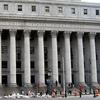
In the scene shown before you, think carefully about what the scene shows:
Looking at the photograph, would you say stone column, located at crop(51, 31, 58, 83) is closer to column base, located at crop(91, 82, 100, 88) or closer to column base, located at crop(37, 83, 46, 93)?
column base, located at crop(37, 83, 46, 93)

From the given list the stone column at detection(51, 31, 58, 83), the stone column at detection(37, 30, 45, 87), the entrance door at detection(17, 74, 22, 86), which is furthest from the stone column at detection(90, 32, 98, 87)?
the entrance door at detection(17, 74, 22, 86)

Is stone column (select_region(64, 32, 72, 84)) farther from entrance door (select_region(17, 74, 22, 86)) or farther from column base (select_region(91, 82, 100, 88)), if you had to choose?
entrance door (select_region(17, 74, 22, 86))

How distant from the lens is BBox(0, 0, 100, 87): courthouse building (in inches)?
4035

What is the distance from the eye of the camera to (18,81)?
10719 centimetres

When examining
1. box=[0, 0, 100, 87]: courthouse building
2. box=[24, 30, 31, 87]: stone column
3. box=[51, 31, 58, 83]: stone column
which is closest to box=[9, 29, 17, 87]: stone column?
box=[0, 0, 100, 87]: courthouse building

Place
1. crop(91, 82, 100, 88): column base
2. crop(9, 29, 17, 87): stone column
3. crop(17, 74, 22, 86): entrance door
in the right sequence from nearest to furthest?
crop(9, 29, 17, 87): stone column, crop(91, 82, 100, 88): column base, crop(17, 74, 22, 86): entrance door

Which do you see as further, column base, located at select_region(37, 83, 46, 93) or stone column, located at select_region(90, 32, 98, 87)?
stone column, located at select_region(90, 32, 98, 87)

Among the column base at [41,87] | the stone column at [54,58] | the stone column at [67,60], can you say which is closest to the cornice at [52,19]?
the stone column at [54,58]

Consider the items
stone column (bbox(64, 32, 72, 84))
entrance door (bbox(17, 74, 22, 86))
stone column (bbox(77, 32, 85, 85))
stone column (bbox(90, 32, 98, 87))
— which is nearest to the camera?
stone column (bbox(64, 32, 72, 84))

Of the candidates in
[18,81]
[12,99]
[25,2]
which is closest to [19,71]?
[18,81]

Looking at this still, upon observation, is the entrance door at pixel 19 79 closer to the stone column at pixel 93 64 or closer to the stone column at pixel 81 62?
the stone column at pixel 81 62

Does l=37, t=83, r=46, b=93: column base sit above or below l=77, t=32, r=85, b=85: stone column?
below

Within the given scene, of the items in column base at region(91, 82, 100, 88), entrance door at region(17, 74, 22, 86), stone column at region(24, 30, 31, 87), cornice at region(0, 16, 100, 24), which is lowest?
column base at region(91, 82, 100, 88)

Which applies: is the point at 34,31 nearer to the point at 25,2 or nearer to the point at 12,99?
the point at 25,2
